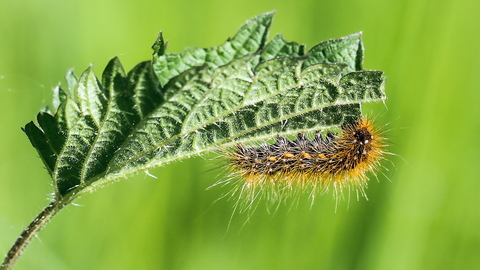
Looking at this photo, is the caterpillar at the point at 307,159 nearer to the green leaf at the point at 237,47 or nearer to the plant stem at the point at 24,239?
the green leaf at the point at 237,47

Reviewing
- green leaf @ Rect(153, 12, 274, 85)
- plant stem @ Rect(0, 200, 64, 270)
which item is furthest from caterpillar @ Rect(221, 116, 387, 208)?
plant stem @ Rect(0, 200, 64, 270)

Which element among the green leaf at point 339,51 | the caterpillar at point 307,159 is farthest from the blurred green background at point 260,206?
the green leaf at point 339,51

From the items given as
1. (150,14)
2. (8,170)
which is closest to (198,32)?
(150,14)

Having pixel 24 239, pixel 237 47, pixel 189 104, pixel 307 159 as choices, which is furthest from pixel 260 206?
pixel 24 239

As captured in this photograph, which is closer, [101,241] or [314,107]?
[314,107]

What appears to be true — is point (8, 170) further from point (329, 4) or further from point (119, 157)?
point (329, 4)
